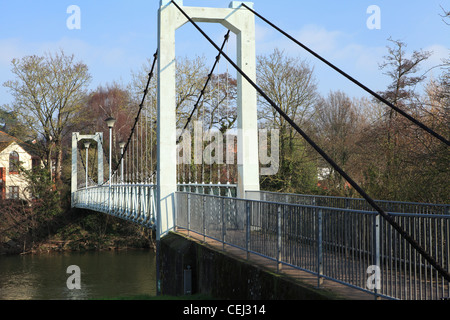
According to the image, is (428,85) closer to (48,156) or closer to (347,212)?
(347,212)

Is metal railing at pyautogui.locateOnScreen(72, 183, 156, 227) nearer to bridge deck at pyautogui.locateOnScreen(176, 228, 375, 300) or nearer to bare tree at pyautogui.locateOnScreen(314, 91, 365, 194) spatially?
bridge deck at pyautogui.locateOnScreen(176, 228, 375, 300)

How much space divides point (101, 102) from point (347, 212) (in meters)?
46.2

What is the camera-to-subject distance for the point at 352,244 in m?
5.20

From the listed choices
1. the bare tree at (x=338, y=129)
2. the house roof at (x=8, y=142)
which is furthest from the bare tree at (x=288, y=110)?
the house roof at (x=8, y=142)

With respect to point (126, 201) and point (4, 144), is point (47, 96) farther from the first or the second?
point (126, 201)

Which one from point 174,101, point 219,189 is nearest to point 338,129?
point 219,189

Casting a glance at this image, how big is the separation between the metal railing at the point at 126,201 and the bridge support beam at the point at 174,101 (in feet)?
3.66

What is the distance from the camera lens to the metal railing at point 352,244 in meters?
4.67

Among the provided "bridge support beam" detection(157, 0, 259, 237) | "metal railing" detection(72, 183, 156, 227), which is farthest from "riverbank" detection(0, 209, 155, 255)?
"bridge support beam" detection(157, 0, 259, 237)

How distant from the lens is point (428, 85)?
1864cm

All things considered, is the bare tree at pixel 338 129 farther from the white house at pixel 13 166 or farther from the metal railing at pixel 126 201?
the white house at pixel 13 166

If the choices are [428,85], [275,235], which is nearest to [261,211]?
[275,235]

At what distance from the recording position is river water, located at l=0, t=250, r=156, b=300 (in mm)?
19631
